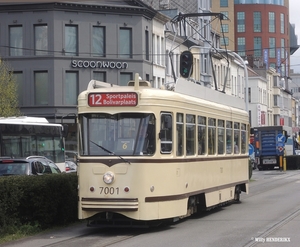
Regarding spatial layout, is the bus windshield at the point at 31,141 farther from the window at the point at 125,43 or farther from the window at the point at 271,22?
the window at the point at 271,22

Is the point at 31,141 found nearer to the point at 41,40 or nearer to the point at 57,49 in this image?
the point at 57,49

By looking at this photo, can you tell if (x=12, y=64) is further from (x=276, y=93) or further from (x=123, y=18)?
(x=276, y=93)

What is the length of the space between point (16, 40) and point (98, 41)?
5752 mm

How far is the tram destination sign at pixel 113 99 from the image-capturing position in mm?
14961

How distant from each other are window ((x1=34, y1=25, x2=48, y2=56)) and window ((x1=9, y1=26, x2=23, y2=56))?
1047 mm

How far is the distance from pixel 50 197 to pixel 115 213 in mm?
1754

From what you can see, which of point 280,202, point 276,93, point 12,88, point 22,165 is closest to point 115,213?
point 22,165

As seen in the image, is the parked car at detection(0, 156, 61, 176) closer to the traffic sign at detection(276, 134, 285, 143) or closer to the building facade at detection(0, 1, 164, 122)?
the building facade at detection(0, 1, 164, 122)

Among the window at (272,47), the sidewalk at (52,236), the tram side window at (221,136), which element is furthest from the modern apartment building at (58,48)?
the window at (272,47)

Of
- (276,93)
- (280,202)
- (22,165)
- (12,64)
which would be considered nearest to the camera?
(22,165)

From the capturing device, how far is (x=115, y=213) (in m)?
15.1

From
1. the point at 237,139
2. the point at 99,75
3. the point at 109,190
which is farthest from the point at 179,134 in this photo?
the point at 99,75

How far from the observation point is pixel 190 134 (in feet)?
54.7

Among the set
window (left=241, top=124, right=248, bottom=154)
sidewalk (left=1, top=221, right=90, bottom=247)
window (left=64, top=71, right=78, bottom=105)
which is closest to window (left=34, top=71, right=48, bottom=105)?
window (left=64, top=71, right=78, bottom=105)
